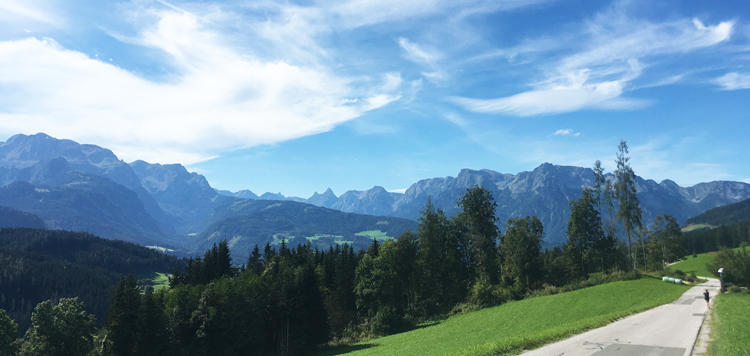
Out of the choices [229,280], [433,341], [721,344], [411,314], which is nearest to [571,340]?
[721,344]

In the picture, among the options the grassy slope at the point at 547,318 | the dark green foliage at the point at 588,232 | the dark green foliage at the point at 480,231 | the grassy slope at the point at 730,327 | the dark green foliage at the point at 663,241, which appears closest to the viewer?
the grassy slope at the point at 730,327

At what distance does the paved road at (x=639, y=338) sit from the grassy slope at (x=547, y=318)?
1.57m

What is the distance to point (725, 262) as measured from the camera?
61.2m

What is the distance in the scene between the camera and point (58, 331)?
6656 centimetres

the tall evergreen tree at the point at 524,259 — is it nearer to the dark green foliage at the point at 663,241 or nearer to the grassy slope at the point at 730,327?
the grassy slope at the point at 730,327

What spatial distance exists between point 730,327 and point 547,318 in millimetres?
16270

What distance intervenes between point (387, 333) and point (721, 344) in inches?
1853

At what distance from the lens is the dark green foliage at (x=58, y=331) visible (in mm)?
64938

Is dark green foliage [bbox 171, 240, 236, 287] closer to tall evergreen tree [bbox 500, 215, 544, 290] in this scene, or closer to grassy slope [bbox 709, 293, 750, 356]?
tall evergreen tree [bbox 500, 215, 544, 290]

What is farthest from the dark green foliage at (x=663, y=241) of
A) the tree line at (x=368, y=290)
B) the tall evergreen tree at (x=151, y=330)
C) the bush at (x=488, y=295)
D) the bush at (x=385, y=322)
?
the tall evergreen tree at (x=151, y=330)

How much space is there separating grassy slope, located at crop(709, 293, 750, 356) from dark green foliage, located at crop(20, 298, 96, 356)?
89017mm

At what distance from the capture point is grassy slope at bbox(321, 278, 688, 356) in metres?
33.5

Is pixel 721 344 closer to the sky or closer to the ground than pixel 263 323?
closer to the sky

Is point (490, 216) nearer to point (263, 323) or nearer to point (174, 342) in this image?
point (263, 323)
